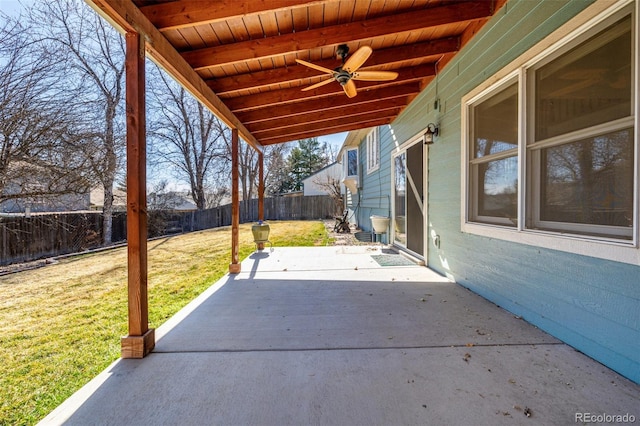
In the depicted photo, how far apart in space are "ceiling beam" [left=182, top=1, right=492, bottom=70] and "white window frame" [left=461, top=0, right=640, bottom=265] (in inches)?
35.5

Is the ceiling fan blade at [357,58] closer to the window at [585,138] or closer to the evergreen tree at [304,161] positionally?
the window at [585,138]

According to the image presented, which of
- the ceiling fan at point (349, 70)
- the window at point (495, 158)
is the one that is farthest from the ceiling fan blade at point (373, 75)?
the window at point (495, 158)

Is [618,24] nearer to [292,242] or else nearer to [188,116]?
[292,242]

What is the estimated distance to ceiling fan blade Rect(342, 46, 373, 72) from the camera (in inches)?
115

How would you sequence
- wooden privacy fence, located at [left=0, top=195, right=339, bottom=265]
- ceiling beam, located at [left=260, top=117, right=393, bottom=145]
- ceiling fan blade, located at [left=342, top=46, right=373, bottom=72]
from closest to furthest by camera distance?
ceiling fan blade, located at [left=342, top=46, right=373, bottom=72]
ceiling beam, located at [left=260, top=117, right=393, bottom=145]
wooden privacy fence, located at [left=0, top=195, right=339, bottom=265]

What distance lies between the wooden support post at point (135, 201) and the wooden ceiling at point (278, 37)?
1.08 ft

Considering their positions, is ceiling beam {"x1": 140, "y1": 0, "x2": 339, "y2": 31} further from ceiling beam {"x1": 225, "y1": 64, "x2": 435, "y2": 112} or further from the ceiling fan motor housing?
ceiling beam {"x1": 225, "y1": 64, "x2": 435, "y2": 112}

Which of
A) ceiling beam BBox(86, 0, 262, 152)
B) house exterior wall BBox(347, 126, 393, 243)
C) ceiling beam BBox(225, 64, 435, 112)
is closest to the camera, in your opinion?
ceiling beam BBox(86, 0, 262, 152)

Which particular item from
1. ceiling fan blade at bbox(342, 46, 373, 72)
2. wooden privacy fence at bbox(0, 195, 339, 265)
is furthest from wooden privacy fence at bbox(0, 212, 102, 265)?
ceiling fan blade at bbox(342, 46, 373, 72)

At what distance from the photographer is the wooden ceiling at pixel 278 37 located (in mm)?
2354

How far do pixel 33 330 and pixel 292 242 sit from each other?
5.42 m

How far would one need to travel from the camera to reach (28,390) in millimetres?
1979

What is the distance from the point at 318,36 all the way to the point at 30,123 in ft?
19.8

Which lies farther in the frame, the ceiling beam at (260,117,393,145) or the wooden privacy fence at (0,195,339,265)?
the wooden privacy fence at (0,195,339,265)
